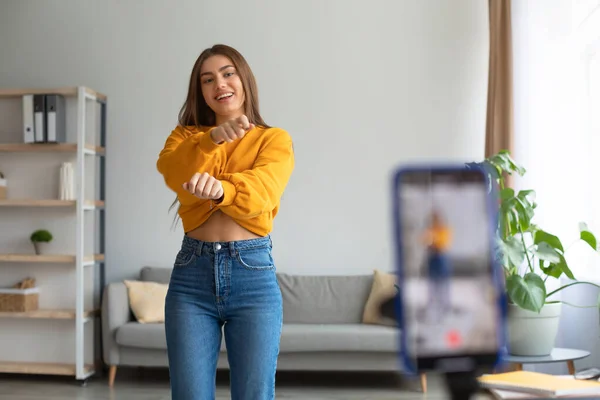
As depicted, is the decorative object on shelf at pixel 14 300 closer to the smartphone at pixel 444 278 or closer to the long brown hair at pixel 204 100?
the long brown hair at pixel 204 100

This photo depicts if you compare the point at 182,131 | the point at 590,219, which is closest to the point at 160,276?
the point at 590,219

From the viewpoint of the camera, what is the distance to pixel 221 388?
424 centimetres

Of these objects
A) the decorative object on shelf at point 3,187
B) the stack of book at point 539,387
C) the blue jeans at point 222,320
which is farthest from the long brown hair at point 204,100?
the decorative object on shelf at point 3,187

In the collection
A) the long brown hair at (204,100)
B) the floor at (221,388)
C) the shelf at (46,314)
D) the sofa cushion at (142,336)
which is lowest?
the floor at (221,388)

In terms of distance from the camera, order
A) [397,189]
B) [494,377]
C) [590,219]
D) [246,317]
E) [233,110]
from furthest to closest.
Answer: [590,219]
[233,110]
[246,317]
[494,377]
[397,189]

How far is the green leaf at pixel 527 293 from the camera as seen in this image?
302 centimetres

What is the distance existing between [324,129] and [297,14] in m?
0.81

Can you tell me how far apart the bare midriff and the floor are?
2585 millimetres

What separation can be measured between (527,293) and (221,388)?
2.00 m

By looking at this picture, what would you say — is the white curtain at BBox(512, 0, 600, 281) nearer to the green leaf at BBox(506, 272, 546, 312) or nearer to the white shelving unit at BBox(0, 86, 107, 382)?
the green leaf at BBox(506, 272, 546, 312)

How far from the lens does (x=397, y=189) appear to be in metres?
Result: 0.36

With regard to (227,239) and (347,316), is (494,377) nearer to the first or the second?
(227,239)

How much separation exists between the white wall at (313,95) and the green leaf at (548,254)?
1.32 m

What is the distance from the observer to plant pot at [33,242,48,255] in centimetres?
465
